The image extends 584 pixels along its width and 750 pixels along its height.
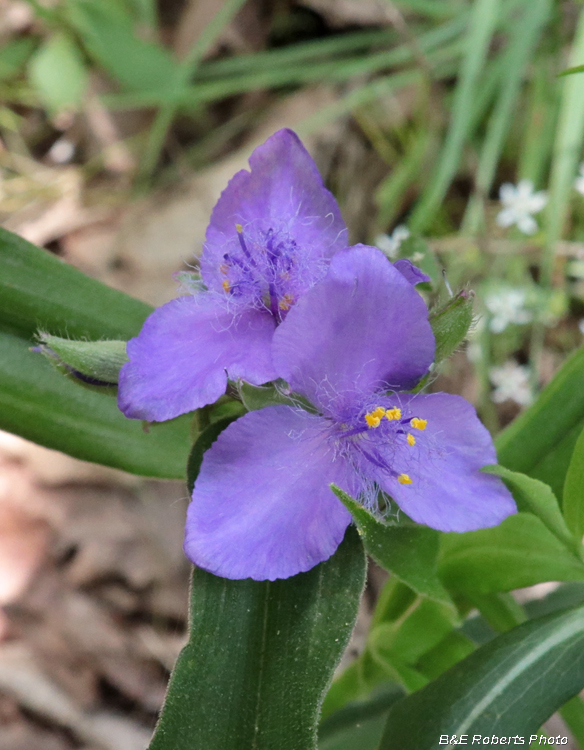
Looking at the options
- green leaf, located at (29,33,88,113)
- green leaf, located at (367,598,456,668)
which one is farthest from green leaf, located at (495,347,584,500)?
green leaf, located at (29,33,88,113)

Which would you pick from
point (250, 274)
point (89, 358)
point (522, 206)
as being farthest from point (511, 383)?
point (89, 358)

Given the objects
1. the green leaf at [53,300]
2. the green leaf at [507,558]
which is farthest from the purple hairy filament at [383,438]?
the green leaf at [53,300]

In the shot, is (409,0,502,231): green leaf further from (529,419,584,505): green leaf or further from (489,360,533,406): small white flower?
(529,419,584,505): green leaf

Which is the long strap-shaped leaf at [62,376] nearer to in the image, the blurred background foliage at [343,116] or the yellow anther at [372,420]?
the yellow anther at [372,420]

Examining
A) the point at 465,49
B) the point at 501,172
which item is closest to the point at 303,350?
the point at 465,49

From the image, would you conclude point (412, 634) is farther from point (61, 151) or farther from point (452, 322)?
point (61, 151)

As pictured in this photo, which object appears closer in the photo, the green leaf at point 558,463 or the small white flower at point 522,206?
the green leaf at point 558,463
